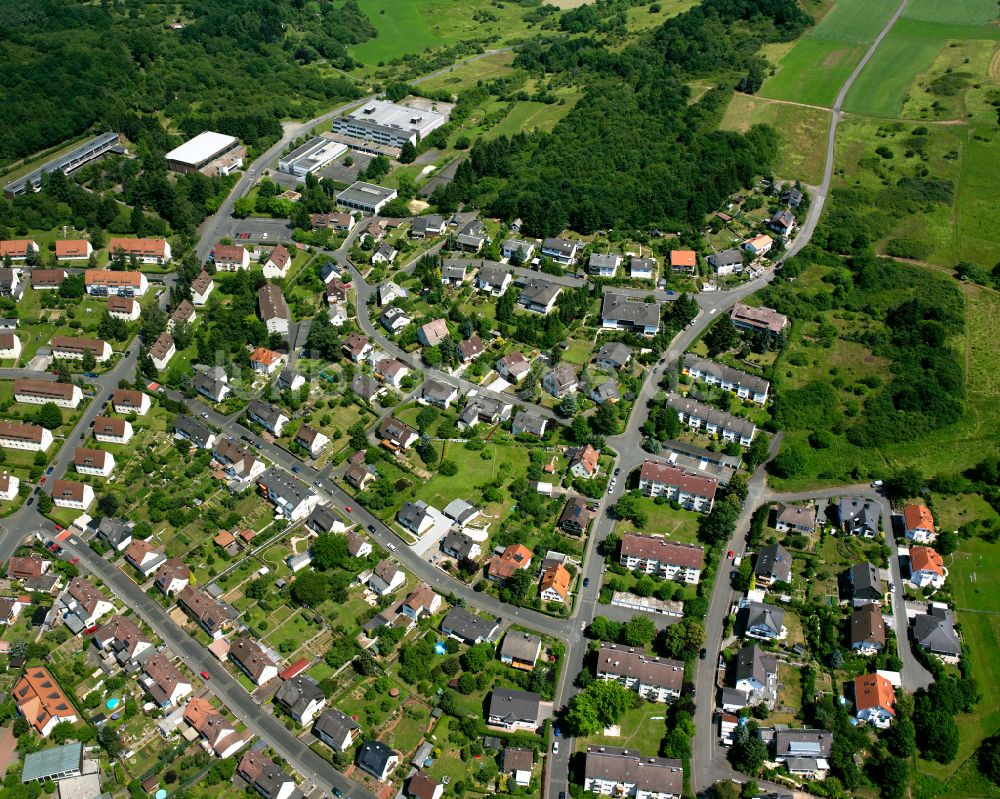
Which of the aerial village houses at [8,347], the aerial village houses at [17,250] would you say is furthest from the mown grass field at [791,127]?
the aerial village houses at [8,347]

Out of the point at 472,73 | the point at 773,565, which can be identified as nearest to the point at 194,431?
the point at 773,565

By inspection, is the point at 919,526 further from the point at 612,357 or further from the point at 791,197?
the point at 791,197

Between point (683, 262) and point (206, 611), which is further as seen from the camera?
point (683, 262)

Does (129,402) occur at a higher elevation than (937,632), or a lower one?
higher

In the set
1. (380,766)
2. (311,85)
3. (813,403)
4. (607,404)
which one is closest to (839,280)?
(813,403)

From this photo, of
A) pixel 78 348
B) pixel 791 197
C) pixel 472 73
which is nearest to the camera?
pixel 78 348
